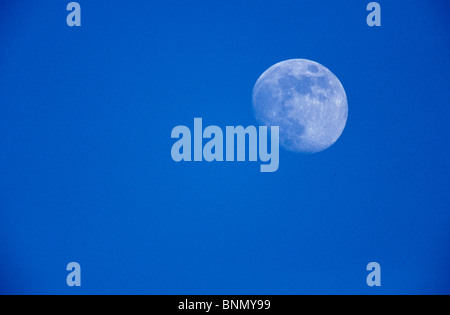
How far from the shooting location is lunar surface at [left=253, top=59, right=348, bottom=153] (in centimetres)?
380

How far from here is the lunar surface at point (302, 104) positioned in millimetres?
3805

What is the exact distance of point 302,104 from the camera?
380 centimetres
